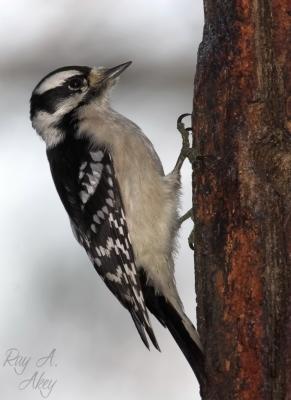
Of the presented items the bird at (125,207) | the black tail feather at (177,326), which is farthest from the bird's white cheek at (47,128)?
the black tail feather at (177,326)

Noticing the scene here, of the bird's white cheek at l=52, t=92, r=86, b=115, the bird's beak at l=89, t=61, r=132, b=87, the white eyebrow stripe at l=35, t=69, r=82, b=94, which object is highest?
the bird's beak at l=89, t=61, r=132, b=87

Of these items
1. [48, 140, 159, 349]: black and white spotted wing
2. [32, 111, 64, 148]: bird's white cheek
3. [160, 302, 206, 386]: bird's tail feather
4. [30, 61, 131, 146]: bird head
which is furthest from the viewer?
[30, 61, 131, 146]: bird head

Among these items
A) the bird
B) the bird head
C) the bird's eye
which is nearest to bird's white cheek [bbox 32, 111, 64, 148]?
the bird head

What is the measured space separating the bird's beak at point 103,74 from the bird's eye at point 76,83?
0.05 m

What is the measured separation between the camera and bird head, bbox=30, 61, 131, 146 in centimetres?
505

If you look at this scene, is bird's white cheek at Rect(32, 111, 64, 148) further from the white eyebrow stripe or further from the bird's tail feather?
the bird's tail feather

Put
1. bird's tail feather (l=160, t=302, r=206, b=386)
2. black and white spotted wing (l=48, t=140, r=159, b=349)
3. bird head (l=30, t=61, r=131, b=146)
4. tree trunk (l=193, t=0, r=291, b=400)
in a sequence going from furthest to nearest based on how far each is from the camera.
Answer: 1. bird head (l=30, t=61, r=131, b=146)
2. black and white spotted wing (l=48, t=140, r=159, b=349)
3. bird's tail feather (l=160, t=302, r=206, b=386)
4. tree trunk (l=193, t=0, r=291, b=400)

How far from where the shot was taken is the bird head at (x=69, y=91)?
5055 millimetres

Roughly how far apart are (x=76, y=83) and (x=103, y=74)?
0.59ft

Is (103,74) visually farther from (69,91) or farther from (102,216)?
(102,216)

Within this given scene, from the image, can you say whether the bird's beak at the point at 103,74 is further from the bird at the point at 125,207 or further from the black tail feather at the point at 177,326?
the black tail feather at the point at 177,326

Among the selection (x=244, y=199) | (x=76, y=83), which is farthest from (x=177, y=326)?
(x=76, y=83)

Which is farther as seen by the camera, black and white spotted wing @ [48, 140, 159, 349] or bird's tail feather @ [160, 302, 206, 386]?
black and white spotted wing @ [48, 140, 159, 349]

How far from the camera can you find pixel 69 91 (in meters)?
5.08
